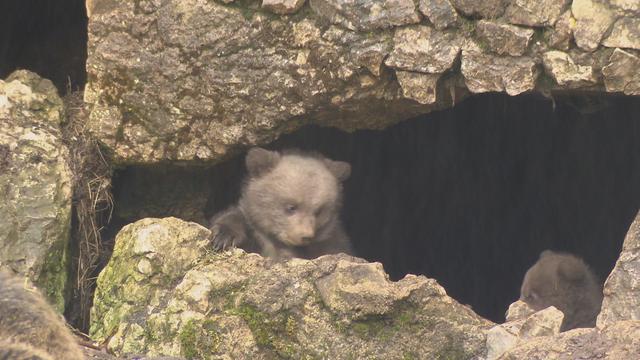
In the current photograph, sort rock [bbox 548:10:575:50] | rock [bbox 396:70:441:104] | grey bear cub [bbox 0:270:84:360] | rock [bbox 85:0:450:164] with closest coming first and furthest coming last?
grey bear cub [bbox 0:270:84:360] < rock [bbox 548:10:575:50] < rock [bbox 396:70:441:104] < rock [bbox 85:0:450:164]

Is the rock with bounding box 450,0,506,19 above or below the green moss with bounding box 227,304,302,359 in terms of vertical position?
above

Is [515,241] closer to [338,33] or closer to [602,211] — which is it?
[602,211]

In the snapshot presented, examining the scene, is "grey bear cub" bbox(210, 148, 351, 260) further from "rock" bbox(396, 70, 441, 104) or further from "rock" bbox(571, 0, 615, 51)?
"rock" bbox(571, 0, 615, 51)

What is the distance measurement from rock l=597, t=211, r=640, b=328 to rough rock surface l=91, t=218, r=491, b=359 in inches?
25.4

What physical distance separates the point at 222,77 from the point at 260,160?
928mm

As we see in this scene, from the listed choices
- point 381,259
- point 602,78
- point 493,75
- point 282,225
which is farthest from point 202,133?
point 381,259

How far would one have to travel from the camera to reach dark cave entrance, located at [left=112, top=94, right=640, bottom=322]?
9.67 m

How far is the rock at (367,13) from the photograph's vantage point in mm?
6203

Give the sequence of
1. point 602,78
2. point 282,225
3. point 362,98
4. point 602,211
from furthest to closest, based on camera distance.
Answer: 1. point 602,211
2. point 282,225
3. point 362,98
4. point 602,78

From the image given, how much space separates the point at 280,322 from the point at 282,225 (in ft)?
4.61

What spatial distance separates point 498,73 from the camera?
614cm

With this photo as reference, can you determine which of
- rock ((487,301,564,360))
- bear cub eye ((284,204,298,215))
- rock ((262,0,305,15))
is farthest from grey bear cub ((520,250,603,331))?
rock ((262,0,305,15))

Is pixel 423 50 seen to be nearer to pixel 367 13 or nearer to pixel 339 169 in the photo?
pixel 367 13

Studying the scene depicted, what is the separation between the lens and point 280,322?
606 centimetres
